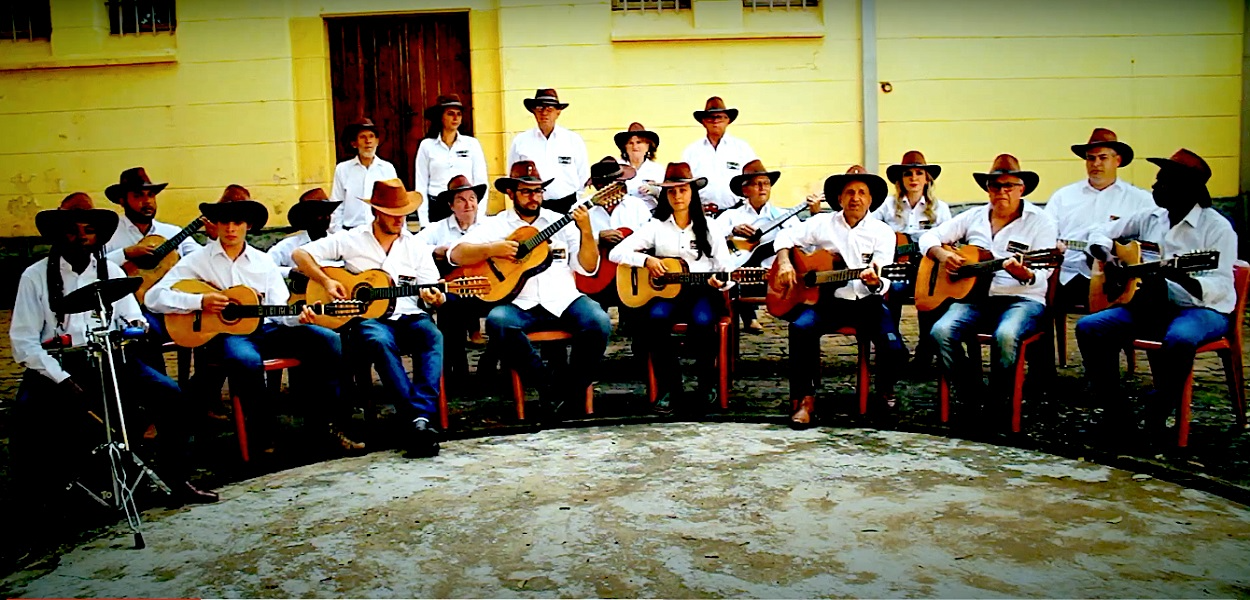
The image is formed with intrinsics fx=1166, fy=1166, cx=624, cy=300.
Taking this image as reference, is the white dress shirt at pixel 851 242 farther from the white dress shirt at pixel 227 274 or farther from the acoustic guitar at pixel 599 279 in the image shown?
the white dress shirt at pixel 227 274

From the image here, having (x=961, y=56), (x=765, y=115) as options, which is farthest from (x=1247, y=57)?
(x=765, y=115)

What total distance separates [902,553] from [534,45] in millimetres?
7410

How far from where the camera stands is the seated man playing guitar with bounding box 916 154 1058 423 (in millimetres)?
5820

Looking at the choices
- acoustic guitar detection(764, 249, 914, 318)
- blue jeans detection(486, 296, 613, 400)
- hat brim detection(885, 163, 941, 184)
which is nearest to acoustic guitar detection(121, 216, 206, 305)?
blue jeans detection(486, 296, 613, 400)

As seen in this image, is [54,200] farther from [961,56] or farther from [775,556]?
[775,556]

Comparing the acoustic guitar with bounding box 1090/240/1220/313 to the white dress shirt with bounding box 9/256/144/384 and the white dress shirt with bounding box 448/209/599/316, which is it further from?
the white dress shirt with bounding box 9/256/144/384

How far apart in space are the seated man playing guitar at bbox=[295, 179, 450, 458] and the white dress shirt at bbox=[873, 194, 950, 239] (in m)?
2.99

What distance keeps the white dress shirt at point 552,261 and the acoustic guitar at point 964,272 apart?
1881 millimetres

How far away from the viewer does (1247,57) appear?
10.5 meters

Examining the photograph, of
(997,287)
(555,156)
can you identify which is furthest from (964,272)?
(555,156)

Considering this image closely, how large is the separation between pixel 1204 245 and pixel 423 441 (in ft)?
12.6

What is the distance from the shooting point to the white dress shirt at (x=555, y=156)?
834cm

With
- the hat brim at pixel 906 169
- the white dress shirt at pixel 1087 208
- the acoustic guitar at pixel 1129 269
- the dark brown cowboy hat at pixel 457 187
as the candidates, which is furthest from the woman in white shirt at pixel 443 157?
the acoustic guitar at pixel 1129 269

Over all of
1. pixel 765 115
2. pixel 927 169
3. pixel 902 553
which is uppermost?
pixel 765 115
